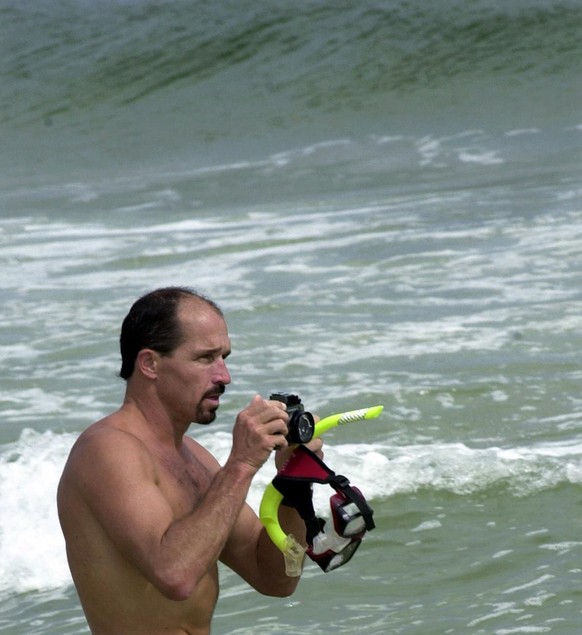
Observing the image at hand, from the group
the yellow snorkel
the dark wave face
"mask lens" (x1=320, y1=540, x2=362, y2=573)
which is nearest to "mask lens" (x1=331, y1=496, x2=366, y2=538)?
"mask lens" (x1=320, y1=540, x2=362, y2=573)

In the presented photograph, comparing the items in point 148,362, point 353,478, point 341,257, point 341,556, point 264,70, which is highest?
point 264,70

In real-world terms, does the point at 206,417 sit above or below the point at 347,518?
above

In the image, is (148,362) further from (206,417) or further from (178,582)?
(178,582)

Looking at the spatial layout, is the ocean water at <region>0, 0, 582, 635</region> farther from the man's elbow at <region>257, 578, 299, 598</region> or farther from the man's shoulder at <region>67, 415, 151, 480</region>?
the man's shoulder at <region>67, 415, 151, 480</region>

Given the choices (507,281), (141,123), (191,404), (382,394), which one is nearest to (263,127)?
(141,123)

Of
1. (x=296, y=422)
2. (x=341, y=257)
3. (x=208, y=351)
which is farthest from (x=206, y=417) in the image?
(x=341, y=257)

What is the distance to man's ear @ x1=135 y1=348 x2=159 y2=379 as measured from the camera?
3090mm

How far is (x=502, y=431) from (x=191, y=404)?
4438 mm

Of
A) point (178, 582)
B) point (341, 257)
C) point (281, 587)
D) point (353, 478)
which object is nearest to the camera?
point (178, 582)

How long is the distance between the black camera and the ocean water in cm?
209

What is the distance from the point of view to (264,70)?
2464 cm

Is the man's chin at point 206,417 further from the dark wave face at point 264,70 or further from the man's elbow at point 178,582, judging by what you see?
the dark wave face at point 264,70

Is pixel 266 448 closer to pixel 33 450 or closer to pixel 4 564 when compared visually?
pixel 4 564

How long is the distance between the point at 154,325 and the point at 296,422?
16.0 inches
